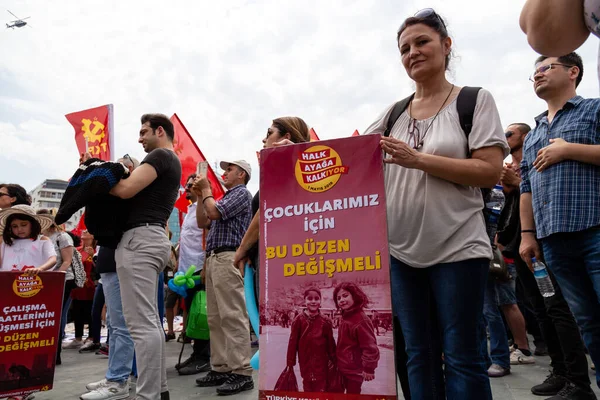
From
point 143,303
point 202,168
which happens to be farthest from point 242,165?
point 143,303

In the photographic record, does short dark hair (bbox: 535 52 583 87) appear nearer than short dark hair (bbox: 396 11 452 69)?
No

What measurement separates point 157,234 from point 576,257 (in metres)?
2.61

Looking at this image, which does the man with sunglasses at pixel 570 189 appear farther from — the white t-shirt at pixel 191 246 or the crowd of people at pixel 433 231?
the white t-shirt at pixel 191 246

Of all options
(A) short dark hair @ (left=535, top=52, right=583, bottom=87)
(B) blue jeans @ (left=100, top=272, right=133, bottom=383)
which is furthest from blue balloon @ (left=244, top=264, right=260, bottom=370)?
(A) short dark hair @ (left=535, top=52, right=583, bottom=87)

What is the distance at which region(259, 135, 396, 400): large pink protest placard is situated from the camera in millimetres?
1852

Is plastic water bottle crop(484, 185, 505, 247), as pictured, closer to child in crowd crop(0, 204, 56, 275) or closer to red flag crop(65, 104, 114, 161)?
child in crowd crop(0, 204, 56, 275)

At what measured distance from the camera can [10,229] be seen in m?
4.53

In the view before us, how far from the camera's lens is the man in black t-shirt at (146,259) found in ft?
10.1

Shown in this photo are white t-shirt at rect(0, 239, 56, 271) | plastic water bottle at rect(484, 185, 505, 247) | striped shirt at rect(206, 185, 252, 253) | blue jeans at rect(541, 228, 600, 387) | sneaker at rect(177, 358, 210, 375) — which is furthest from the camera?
sneaker at rect(177, 358, 210, 375)

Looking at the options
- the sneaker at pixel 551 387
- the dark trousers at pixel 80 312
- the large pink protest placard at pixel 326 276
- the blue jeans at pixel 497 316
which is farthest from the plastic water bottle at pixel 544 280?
the dark trousers at pixel 80 312

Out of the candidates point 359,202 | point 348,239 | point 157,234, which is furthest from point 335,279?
point 157,234

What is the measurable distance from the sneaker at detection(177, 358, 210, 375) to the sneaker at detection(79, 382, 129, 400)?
1.01 m

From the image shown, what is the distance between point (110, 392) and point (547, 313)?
10.7 ft

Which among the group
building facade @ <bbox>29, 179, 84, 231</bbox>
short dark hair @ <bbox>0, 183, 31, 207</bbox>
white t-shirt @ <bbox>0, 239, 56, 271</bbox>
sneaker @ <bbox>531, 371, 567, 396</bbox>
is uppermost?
building facade @ <bbox>29, 179, 84, 231</bbox>
